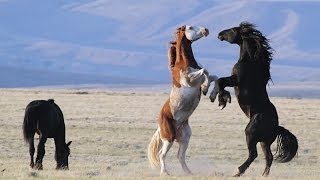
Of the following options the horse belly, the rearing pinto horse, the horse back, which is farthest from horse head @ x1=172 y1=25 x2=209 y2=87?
Result: the horse back

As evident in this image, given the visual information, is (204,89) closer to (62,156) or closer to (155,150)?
(155,150)

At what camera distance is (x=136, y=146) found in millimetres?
26062

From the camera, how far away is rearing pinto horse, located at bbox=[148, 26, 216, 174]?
48.9 ft

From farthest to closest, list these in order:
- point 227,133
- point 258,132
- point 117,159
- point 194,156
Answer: point 227,133 → point 194,156 → point 117,159 → point 258,132

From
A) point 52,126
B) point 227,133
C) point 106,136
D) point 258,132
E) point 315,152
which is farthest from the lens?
point 227,133

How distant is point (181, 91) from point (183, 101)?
0.15 meters

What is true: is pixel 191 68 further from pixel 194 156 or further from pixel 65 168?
pixel 194 156

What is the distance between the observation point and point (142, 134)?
30625mm

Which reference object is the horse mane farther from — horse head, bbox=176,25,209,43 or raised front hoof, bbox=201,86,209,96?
raised front hoof, bbox=201,86,209,96

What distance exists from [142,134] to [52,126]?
14103 mm

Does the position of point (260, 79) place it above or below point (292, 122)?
above

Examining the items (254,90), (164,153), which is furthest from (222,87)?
(164,153)

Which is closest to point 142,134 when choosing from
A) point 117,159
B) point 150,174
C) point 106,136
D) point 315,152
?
point 106,136

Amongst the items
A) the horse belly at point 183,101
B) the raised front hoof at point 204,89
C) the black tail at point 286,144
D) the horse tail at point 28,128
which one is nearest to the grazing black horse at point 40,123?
the horse tail at point 28,128
